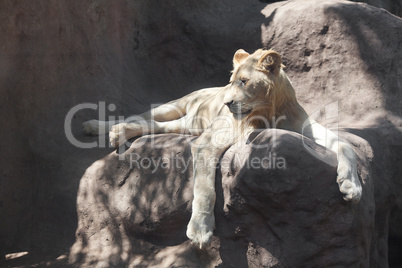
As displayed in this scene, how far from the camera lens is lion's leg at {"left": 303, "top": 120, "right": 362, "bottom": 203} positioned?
13.2ft

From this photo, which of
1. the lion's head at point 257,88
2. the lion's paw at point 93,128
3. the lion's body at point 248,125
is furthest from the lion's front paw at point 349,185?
the lion's paw at point 93,128

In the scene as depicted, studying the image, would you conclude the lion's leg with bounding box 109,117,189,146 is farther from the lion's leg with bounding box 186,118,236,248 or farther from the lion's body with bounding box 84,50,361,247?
the lion's leg with bounding box 186,118,236,248

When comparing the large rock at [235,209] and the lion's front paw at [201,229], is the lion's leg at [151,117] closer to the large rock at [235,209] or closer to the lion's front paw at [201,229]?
the large rock at [235,209]

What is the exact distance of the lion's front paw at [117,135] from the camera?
5488 millimetres

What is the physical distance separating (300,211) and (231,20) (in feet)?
13.1

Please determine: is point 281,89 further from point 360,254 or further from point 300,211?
point 360,254

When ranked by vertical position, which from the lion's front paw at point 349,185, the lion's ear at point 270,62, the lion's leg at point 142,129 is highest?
the lion's ear at point 270,62

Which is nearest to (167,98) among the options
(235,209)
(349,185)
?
(235,209)

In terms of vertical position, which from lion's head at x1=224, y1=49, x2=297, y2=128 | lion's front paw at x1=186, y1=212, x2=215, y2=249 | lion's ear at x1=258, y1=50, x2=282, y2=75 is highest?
lion's ear at x1=258, y1=50, x2=282, y2=75

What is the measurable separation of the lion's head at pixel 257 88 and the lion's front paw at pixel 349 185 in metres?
1.09

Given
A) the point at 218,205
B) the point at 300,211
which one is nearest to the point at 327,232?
the point at 300,211

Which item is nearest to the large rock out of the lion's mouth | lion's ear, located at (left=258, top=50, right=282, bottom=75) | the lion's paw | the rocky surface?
the rocky surface

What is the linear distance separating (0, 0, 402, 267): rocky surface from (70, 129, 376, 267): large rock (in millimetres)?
16

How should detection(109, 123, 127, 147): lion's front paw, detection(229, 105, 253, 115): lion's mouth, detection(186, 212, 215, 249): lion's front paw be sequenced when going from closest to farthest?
detection(186, 212, 215, 249): lion's front paw, detection(229, 105, 253, 115): lion's mouth, detection(109, 123, 127, 147): lion's front paw
